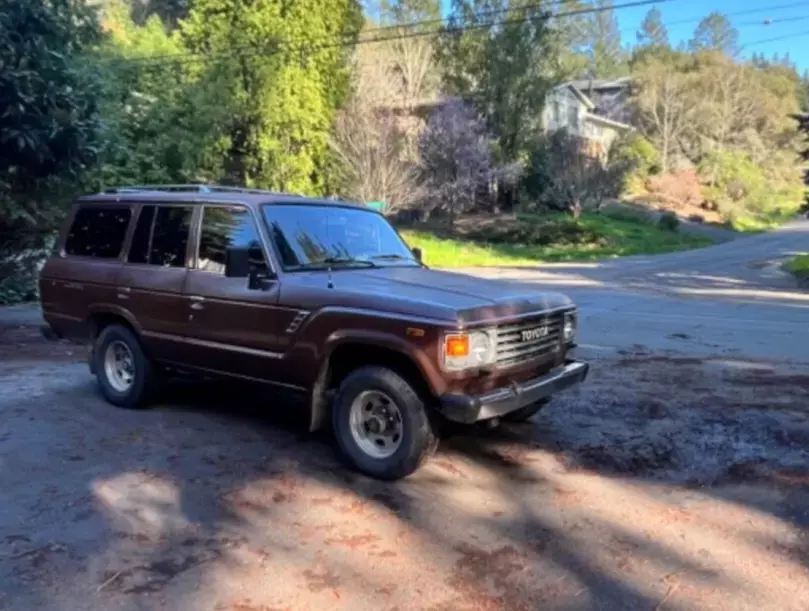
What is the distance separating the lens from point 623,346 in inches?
435

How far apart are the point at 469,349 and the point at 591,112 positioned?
57731mm

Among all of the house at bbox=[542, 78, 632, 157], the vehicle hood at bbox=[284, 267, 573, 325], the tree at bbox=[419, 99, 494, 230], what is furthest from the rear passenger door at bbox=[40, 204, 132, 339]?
the house at bbox=[542, 78, 632, 157]

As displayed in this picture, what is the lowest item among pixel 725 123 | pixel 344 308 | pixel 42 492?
pixel 42 492

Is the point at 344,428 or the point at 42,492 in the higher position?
the point at 344,428

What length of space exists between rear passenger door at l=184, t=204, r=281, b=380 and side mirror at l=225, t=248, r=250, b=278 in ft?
0.46

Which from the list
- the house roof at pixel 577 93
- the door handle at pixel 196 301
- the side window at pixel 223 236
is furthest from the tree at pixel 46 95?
the house roof at pixel 577 93

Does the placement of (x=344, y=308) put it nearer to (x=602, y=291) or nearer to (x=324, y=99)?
(x=602, y=291)

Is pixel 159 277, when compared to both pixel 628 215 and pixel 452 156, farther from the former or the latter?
pixel 628 215

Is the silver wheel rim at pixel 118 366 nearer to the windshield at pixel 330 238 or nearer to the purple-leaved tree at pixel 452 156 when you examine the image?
the windshield at pixel 330 238

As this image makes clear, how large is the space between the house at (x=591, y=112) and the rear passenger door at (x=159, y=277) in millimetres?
38008

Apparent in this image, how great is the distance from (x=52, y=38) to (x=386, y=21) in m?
49.9

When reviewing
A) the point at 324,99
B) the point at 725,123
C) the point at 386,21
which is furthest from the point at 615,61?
the point at 324,99

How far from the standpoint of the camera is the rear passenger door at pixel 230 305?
5.68 m

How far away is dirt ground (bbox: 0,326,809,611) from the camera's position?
3.78 m
